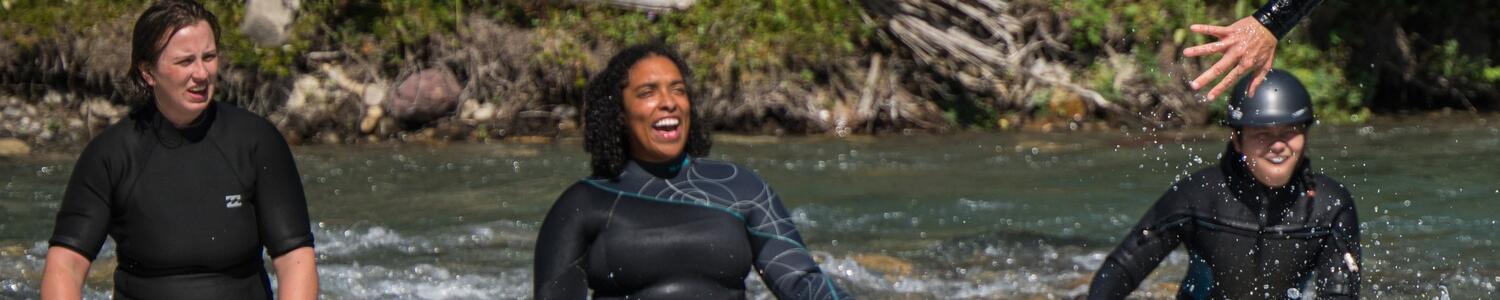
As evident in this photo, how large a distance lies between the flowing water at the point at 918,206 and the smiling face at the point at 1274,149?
10.9 ft

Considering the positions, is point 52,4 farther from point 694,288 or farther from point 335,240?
point 694,288

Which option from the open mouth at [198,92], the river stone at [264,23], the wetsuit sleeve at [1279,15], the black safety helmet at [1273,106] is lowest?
the river stone at [264,23]

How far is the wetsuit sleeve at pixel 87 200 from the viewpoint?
4438mm

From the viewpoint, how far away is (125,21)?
15.3 m

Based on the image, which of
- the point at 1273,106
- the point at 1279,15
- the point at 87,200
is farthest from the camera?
the point at 1273,106

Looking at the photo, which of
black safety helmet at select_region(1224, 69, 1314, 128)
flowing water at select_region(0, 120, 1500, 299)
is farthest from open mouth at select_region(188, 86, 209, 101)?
flowing water at select_region(0, 120, 1500, 299)

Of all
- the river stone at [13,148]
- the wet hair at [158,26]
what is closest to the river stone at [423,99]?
the river stone at [13,148]

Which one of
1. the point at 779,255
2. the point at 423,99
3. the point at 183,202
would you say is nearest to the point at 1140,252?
the point at 779,255

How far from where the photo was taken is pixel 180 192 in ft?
14.8

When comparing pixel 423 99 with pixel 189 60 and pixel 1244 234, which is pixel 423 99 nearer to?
pixel 1244 234

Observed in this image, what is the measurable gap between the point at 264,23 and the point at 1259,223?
11.3 meters

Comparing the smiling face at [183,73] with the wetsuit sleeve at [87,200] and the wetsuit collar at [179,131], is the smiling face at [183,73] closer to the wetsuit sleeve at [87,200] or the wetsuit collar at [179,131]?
the wetsuit collar at [179,131]

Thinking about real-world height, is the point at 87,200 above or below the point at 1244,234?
above

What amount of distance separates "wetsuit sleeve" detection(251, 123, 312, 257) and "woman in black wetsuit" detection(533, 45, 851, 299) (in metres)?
0.56
